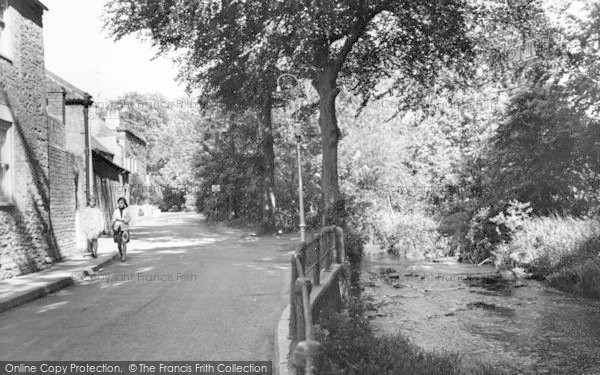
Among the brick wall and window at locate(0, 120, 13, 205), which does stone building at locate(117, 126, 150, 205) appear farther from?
window at locate(0, 120, 13, 205)

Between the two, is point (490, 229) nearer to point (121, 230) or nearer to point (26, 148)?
point (121, 230)

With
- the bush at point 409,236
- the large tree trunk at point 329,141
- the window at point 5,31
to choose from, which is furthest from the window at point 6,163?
the bush at point 409,236

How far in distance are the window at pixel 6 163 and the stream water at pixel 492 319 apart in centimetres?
857

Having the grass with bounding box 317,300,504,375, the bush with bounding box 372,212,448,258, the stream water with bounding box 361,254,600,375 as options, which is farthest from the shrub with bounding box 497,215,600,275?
the grass with bounding box 317,300,504,375

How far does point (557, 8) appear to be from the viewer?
18.2 meters

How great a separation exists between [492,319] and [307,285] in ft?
22.5

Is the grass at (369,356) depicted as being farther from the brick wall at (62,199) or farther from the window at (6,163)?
the brick wall at (62,199)

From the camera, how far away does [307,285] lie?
5277 mm

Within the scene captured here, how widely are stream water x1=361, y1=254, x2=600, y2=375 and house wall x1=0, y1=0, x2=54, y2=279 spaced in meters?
8.18

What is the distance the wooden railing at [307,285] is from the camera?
403 cm

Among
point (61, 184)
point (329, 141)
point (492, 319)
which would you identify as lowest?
point (492, 319)

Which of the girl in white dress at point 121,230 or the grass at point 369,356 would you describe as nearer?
the grass at point 369,356

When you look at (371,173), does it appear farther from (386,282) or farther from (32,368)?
(32,368)

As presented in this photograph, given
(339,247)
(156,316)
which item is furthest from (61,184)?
(156,316)
